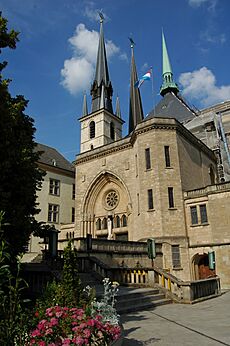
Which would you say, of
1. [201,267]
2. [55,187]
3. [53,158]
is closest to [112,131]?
[53,158]

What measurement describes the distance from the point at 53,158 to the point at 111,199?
12.5 meters

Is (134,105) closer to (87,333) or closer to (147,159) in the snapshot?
(147,159)

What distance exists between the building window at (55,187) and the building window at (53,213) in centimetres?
154

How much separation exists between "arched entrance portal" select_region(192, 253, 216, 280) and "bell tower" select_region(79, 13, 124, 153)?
28.1 m

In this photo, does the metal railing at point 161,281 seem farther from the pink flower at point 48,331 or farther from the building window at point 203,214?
the pink flower at point 48,331

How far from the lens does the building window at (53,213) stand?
3401 centimetres

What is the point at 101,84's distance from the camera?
1981 inches

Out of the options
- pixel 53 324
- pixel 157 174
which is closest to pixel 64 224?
pixel 157 174

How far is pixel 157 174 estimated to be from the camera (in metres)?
23.2

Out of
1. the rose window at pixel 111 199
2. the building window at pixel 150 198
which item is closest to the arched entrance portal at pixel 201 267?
the building window at pixel 150 198

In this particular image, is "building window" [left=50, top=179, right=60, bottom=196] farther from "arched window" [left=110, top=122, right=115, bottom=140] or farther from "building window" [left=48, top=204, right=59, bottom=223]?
"arched window" [left=110, top=122, right=115, bottom=140]

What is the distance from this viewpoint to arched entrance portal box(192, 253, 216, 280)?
21.7 m

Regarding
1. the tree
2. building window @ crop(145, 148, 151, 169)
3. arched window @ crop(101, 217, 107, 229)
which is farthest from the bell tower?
the tree

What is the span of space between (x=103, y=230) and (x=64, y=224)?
6.92 m
